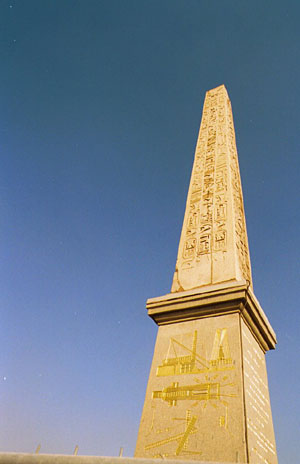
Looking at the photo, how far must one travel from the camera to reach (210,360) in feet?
10.5

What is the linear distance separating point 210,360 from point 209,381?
19 centimetres

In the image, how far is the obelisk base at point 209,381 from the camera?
2736 millimetres

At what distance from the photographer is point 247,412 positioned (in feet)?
9.17

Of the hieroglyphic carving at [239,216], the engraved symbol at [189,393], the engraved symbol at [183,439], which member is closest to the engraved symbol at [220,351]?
the engraved symbol at [189,393]

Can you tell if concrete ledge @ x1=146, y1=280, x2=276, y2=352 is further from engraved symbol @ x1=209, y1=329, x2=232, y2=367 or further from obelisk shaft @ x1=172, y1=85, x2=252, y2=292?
obelisk shaft @ x1=172, y1=85, x2=252, y2=292

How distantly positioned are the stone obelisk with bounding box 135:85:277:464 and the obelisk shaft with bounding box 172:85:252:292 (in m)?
0.02

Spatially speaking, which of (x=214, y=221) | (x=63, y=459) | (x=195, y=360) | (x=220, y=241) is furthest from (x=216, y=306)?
(x=63, y=459)

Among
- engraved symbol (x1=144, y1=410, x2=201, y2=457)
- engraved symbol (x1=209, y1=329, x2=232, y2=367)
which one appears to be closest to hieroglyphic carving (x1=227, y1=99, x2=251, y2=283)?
engraved symbol (x1=209, y1=329, x2=232, y2=367)

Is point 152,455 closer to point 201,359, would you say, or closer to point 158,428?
point 158,428

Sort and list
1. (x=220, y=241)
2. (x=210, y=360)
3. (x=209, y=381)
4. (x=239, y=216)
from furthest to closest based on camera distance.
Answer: (x=239, y=216), (x=220, y=241), (x=210, y=360), (x=209, y=381)

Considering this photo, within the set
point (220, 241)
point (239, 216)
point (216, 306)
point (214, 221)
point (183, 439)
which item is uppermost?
point (239, 216)

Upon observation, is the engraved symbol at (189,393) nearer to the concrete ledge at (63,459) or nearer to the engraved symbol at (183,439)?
the engraved symbol at (183,439)

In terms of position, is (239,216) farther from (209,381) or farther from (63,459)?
(63,459)

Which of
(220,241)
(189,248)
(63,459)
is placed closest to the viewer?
→ (63,459)
